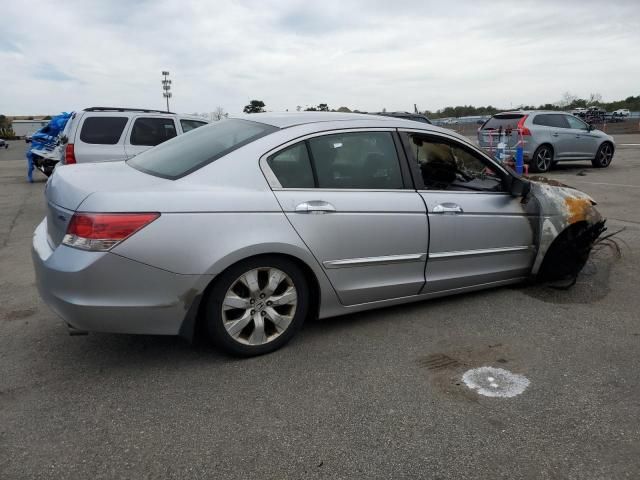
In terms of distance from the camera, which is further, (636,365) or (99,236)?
(636,365)

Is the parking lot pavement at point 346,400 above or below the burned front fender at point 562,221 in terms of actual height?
below

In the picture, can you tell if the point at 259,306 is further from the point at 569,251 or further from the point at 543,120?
the point at 543,120

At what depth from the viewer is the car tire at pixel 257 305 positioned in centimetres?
315

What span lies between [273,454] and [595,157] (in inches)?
590

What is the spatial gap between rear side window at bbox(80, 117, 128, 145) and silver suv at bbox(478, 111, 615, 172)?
8.68 m

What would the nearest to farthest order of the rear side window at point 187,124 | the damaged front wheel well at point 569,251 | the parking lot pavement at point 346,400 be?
the parking lot pavement at point 346,400 → the damaged front wheel well at point 569,251 → the rear side window at point 187,124

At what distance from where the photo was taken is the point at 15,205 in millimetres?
10523

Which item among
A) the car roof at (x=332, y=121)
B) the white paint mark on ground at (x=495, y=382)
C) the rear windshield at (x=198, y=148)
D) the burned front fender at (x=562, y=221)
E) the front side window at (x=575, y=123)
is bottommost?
the white paint mark on ground at (x=495, y=382)

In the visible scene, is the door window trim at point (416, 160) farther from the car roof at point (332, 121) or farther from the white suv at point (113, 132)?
the white suv at point (113, 132)

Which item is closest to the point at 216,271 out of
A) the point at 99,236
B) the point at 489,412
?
the point at 99,236

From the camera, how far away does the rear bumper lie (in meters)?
2.87

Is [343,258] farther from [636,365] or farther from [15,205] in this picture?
[15,205]

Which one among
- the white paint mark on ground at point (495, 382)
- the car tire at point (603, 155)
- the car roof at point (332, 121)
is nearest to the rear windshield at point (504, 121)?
the car tire at point (603, 155)

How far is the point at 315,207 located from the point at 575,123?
1326 centimetres
